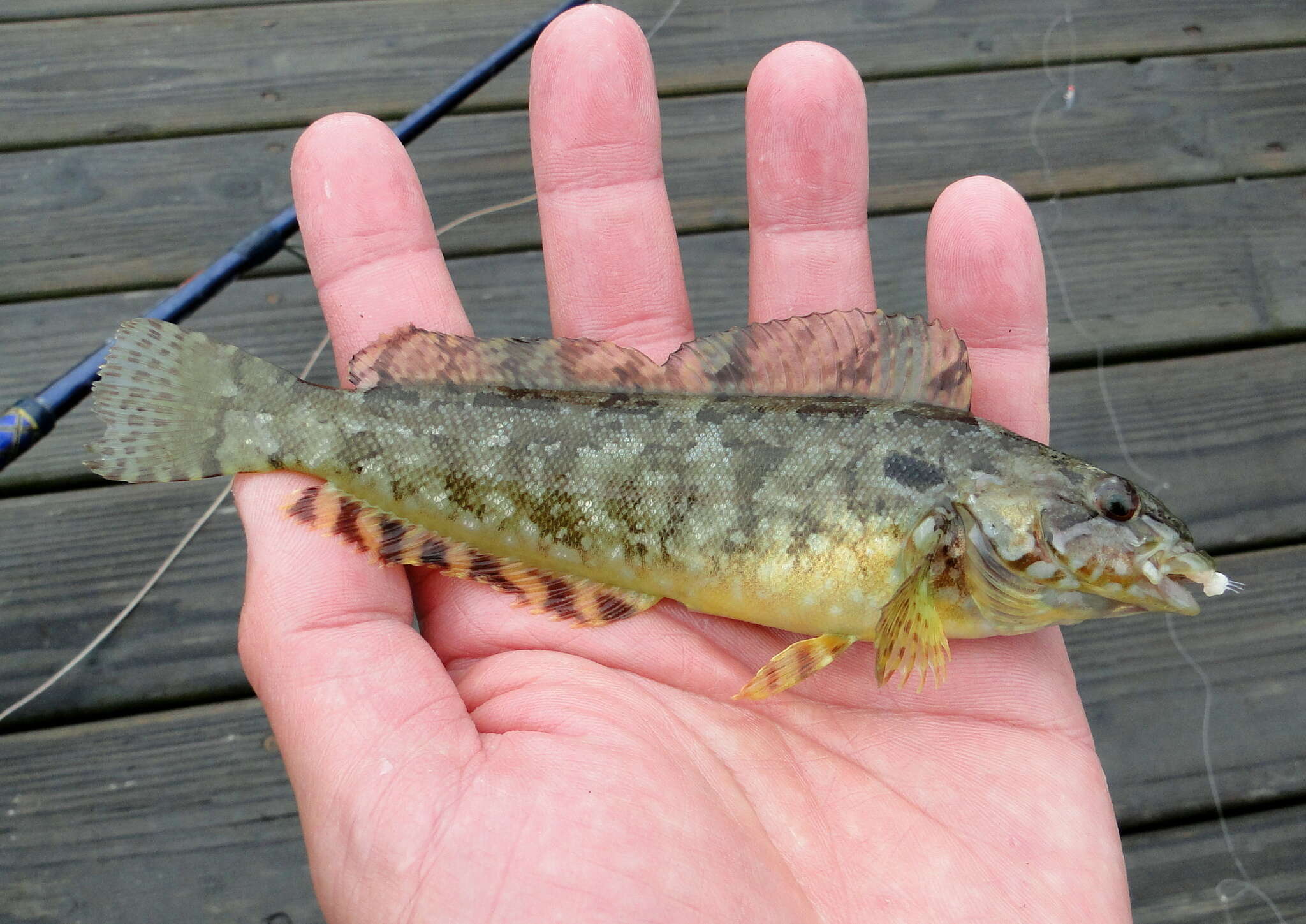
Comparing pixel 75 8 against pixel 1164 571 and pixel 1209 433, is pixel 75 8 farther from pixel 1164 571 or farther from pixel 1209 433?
pixel 1209 433

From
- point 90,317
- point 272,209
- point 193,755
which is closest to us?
point 193,755

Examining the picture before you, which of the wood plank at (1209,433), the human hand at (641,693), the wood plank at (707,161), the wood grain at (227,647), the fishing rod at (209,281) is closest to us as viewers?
the human hand at (641,693)

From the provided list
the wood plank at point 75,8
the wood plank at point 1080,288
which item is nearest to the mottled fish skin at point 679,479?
the wood plank at point 1080,288

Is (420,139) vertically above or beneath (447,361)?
above

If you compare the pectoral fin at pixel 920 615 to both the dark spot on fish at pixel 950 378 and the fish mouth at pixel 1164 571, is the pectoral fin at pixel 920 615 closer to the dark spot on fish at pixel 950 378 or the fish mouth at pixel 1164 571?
the fish mouth at pixel 1164 571

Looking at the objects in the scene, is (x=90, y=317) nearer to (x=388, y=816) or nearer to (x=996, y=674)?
(x=388, y=816)

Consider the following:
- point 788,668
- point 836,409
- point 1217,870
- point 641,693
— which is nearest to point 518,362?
point 836,409

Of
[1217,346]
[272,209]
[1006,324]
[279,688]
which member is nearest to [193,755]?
[279,688]
